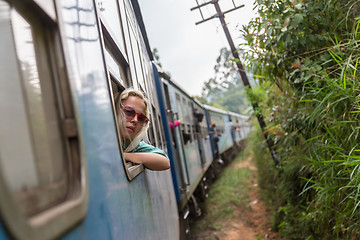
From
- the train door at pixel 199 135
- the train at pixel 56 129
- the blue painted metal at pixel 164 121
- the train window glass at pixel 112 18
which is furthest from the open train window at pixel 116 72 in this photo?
the train door at pixel 199 135

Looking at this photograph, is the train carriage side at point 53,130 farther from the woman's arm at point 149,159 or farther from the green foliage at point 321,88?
the green foliage at point 321,88

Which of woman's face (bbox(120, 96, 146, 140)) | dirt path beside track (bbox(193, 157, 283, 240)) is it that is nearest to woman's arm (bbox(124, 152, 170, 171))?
woman's face (bbox(120, 96, 146, 140))

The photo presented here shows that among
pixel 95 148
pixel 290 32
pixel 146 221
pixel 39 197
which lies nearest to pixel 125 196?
pixel 95 148

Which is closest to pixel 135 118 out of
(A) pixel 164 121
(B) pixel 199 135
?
(A) pixel 164 121

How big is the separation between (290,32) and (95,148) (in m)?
3.16

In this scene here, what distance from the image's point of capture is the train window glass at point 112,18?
191 centimetres

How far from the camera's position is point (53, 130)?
829 millimetres

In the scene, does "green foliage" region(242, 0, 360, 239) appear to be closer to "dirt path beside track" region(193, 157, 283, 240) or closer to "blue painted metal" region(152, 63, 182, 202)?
"blue painted metal" region(152, 63, 182, 202)

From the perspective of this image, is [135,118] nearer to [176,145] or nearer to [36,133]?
[36,133]

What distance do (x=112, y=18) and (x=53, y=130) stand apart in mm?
1556

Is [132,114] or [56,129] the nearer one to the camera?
[56,129]

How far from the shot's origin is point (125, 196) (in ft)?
5.07

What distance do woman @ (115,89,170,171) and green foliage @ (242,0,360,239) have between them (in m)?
1.30

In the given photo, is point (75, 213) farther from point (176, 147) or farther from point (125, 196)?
point (176, 147)
